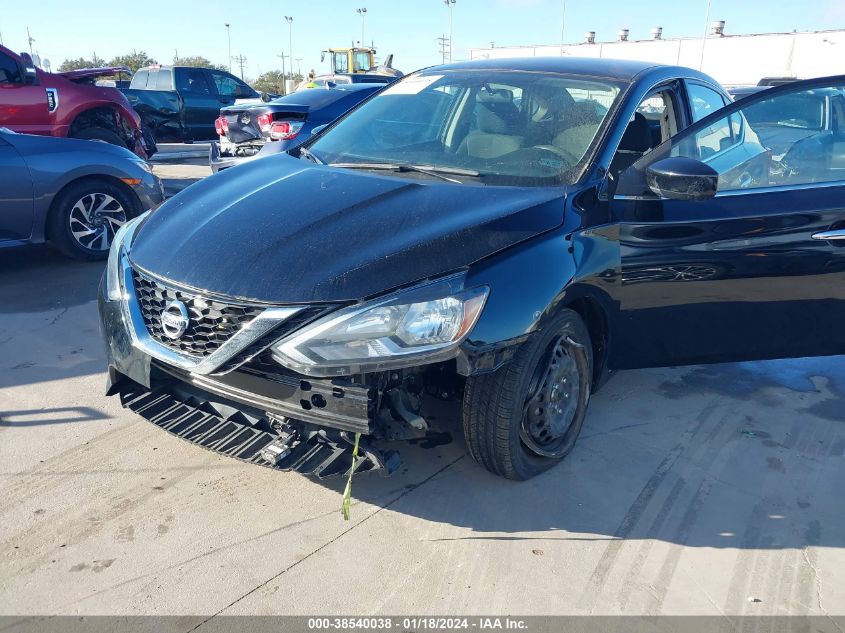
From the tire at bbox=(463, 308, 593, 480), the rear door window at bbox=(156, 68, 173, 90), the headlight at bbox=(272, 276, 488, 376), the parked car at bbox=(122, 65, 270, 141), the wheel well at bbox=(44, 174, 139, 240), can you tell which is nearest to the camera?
the headlight at bbox=(272, 276, 488, 376)

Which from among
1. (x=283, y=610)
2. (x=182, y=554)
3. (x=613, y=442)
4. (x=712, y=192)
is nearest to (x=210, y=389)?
(x=182, y=554)

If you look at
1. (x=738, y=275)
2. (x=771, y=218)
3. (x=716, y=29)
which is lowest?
(x=738, y=275)

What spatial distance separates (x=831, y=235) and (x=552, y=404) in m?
1.56

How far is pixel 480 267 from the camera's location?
2469mm

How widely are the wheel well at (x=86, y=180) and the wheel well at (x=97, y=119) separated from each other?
441 cm

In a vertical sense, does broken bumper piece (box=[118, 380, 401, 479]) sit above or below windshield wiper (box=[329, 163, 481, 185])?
below

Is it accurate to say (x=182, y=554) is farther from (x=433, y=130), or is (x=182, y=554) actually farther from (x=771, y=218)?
(x=771, y=218)

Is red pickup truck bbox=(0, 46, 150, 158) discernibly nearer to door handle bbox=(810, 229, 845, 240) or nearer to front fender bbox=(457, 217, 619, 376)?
front fender bbox=(457, 217, 619, 376)

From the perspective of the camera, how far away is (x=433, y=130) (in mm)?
3775

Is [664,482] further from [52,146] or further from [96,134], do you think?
[96,134]

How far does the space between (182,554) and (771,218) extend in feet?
9.31

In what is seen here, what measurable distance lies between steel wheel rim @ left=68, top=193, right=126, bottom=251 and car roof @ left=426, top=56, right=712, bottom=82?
342 centimetres

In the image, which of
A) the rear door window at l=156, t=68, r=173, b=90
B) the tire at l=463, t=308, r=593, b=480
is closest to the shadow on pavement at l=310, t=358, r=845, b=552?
the tire at l=463, t=308, r=593, b=480

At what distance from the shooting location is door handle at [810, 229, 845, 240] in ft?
10.7
